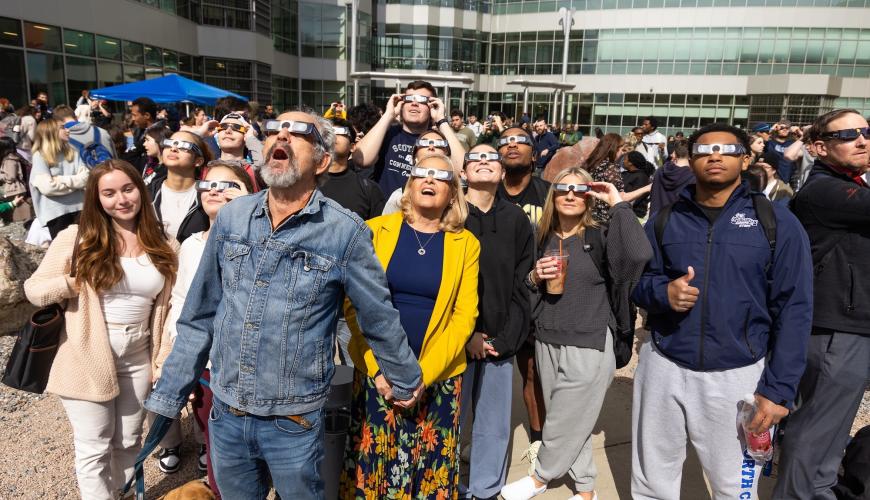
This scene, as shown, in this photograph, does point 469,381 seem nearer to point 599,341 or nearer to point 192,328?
point 599,341

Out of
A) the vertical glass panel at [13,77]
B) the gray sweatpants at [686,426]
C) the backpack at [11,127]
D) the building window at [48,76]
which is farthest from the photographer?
the building window at [48,76]

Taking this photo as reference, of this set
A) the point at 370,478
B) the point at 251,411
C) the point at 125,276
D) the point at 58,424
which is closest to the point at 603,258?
the point at 370,478

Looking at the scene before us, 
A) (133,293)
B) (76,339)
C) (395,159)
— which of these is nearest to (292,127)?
(133,293)

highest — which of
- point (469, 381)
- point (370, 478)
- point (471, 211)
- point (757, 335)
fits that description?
point (471, 211)

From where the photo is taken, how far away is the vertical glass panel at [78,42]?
55.2 feet

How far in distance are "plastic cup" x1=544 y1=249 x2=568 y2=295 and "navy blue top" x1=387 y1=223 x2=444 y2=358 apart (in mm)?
794

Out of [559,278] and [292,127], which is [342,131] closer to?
[559,278]

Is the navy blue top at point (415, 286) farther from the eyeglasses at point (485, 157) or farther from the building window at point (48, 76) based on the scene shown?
the building window at point (48, 76)

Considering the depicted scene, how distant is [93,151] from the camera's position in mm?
6918

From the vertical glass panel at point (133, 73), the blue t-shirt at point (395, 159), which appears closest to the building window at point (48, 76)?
the vertical glass panel at point (133, 73)

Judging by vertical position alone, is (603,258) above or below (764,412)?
above

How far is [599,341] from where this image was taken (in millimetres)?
3236

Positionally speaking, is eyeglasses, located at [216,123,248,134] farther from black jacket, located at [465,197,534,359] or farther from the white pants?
black jacket, located at [465,197,534,359]

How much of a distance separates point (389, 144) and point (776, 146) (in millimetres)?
7738
